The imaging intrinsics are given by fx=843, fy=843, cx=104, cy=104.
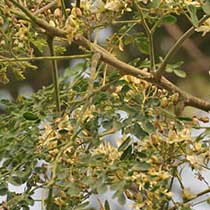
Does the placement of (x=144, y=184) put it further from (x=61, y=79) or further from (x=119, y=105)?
(x=61, y=79)

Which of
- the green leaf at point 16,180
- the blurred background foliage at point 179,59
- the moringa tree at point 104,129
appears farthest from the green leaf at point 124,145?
the blurred background foliage at point 179,59

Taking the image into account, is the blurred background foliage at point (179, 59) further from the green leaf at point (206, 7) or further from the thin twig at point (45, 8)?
the green leaf at point (206, 7)


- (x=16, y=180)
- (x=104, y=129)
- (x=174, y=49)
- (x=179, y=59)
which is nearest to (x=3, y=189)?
(x=16, y=180)

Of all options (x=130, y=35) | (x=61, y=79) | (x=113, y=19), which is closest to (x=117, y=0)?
(x=113, y=19)

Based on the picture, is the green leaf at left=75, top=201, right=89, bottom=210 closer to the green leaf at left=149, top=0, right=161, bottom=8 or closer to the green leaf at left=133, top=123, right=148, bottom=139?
the green leaf at left=133, top=123, right=148, bottom=139

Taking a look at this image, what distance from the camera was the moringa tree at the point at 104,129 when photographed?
0.89 metres

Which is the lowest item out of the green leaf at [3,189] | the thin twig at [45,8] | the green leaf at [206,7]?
the green leaf at [3,189]

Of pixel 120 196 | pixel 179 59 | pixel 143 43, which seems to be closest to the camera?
pixel 120 196

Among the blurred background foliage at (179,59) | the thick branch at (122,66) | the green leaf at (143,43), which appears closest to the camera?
the thick branch at (122,66)

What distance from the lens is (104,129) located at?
94 centimetres

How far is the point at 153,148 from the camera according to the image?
93cm

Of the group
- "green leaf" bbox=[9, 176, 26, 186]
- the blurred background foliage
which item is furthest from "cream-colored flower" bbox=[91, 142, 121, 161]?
the blurred background foliage

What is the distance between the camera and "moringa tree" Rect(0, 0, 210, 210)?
34.9 inches

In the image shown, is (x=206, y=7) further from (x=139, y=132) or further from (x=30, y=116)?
(x=30, y=116)
